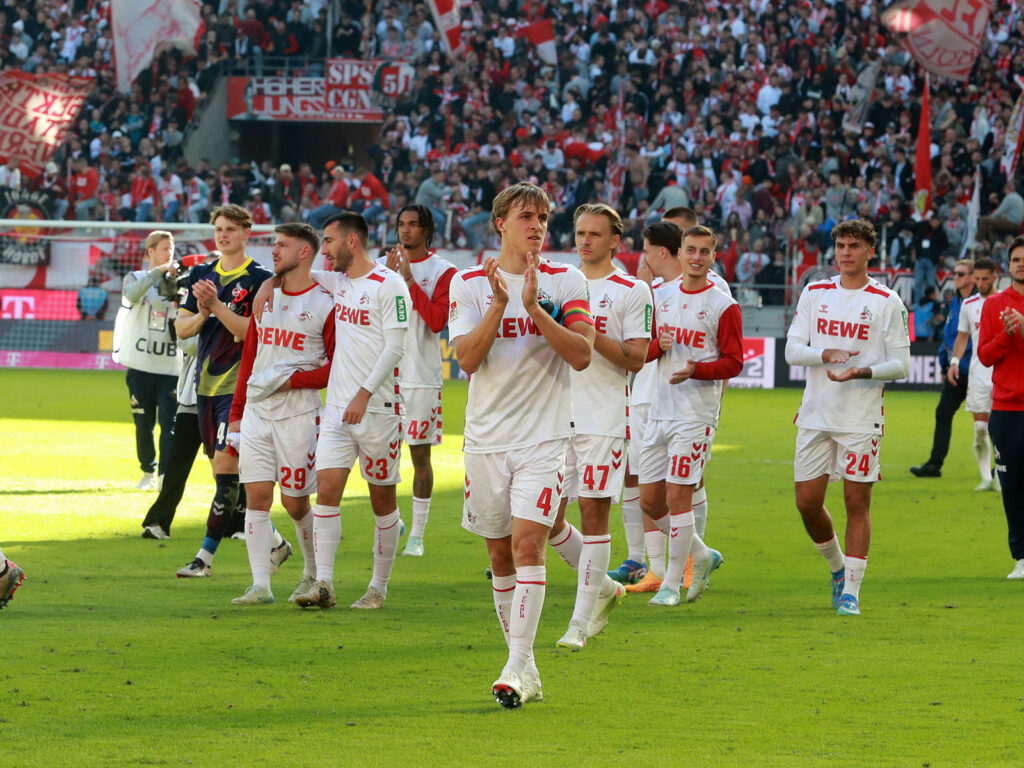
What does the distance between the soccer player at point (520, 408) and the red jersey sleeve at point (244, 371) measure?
7.83 feet

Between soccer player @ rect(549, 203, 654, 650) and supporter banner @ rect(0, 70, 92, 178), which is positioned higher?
supporter banner @ rect(0, 70, 92, 178)

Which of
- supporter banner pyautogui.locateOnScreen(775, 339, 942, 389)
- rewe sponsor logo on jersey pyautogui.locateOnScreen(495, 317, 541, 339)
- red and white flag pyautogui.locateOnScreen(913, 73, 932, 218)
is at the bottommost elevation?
supporter banner pyautogui.locateOnScreen(775, 339, 942, 389)

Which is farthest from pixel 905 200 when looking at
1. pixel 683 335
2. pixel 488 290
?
pixel 488 290

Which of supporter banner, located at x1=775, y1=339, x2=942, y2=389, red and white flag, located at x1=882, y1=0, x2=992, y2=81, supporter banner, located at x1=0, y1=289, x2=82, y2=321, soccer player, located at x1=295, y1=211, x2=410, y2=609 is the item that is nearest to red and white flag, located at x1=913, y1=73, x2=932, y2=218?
red and white flag, located at x1=882, y1=0, x2=992, y2=81

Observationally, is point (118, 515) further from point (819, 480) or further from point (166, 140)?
point (166, 140)

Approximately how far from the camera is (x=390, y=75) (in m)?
34.7

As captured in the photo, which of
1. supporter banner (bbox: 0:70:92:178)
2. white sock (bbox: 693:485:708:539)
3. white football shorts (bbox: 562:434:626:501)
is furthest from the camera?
supporter banner (bbox: 0:70:92:178)

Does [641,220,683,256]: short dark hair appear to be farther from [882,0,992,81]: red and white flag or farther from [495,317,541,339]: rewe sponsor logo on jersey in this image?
[882,0,992,81]: red and white flag

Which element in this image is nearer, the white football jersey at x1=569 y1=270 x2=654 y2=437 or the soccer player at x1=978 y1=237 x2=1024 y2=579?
the white football jersey at x1=569 y1=270 x2=654 y2=437

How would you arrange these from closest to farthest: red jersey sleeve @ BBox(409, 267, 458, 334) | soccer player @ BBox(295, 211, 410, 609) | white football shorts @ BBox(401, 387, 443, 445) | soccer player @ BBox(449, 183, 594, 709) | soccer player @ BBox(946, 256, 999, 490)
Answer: soccer player @ BBox(449, 183, 594, 709) → soccer player @ BBox(295, 211, 410, 609) → red jersey sleeve @ BBox(409, 267, 458, 334) → white football shorts @ BBox(401, 387, 443, 445) → soccer player @ BBox(946, 256, 999, 490)

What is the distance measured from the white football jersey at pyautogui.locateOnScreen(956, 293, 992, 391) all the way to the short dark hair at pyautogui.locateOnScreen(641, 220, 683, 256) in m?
5.78

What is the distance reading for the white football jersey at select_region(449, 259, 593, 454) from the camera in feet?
19.1

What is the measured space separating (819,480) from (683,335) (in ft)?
3.89

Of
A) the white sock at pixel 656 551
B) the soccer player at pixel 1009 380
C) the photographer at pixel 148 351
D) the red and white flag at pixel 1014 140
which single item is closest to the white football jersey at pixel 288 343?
the white sock at pixel 656 551
